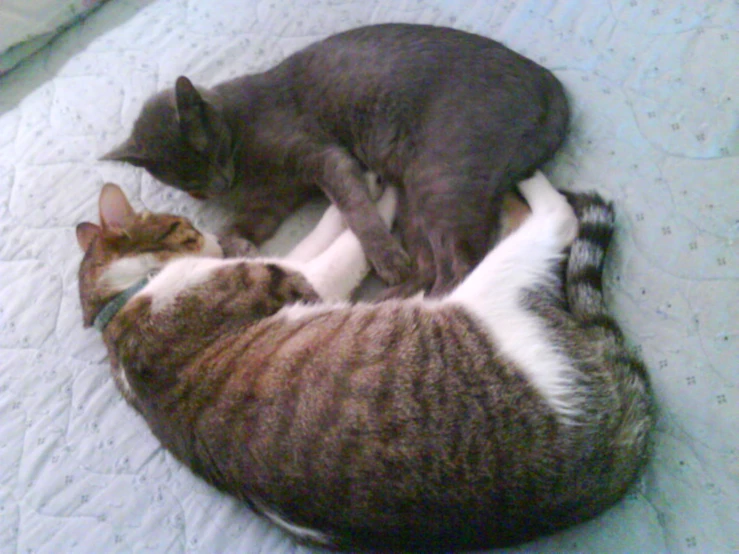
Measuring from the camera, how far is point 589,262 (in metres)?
1.15

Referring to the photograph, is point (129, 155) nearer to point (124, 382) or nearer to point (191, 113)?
point (191, 113)

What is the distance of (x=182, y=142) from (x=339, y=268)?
1.93 feet

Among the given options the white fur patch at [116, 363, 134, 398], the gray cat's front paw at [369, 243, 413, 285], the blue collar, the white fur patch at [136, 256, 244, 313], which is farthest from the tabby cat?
the white fur patch at [116, 363, 134, 398]

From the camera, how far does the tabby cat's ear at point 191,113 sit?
1427 millimetres

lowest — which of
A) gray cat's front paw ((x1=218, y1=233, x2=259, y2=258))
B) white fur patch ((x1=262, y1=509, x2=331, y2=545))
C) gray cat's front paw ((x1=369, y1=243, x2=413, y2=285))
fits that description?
white fur patch ((x1=262, y1=509, x2=331, y2=545))

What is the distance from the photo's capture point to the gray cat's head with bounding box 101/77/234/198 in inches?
58.5

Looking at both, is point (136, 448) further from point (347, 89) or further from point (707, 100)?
point (707, 100)

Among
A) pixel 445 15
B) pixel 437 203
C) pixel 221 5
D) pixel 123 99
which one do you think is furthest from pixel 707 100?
pixel 123 99

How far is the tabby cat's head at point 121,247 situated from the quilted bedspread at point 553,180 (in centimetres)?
14

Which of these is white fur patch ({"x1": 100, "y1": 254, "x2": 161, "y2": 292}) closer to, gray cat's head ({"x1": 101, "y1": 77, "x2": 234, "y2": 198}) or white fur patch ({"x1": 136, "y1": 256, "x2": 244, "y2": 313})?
white fur patch ({"x1": 136, "y1": 256, "x2": 244, "y2": 313})

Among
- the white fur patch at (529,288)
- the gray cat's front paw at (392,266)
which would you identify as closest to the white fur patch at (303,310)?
the gray cat's front paw at (392,266)

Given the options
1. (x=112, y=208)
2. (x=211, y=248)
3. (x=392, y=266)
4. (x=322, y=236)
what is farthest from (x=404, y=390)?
(x=112, y=208)

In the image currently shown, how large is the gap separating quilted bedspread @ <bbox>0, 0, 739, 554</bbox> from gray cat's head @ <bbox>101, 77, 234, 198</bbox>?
0.14m

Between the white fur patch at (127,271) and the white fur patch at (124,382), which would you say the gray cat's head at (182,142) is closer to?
the white fur patch at (127,271)
